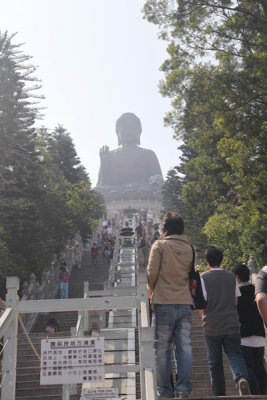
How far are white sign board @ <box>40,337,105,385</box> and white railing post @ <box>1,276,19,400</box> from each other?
23 cm

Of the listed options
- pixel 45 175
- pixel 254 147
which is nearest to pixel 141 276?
pixel 254 147

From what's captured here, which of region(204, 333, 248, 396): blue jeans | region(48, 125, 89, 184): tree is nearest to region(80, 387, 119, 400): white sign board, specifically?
region(204, 333, 248, 396): blue jeans

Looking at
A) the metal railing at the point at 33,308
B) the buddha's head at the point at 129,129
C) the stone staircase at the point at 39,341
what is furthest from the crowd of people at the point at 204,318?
the buddha's head at the point at 129,129

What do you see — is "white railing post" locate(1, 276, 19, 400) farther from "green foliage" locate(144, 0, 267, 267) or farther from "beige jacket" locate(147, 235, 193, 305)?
"green foliage" locate(144, 0, 267, 267)

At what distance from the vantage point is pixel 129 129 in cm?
6519

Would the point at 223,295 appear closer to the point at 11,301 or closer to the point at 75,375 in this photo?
the point at 75,375

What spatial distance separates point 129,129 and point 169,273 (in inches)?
2432

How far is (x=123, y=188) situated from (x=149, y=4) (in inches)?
1909

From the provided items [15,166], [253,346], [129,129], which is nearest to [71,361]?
[253,346]

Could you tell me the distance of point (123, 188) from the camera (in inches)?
2379

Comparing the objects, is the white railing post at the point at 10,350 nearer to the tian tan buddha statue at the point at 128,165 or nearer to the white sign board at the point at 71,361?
the white sign board at the point at 71,361

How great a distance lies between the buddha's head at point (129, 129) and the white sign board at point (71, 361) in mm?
61947

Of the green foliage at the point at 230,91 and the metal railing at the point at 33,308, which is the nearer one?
the metal railing at the point at 33,308

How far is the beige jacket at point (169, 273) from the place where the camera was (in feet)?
13.6
